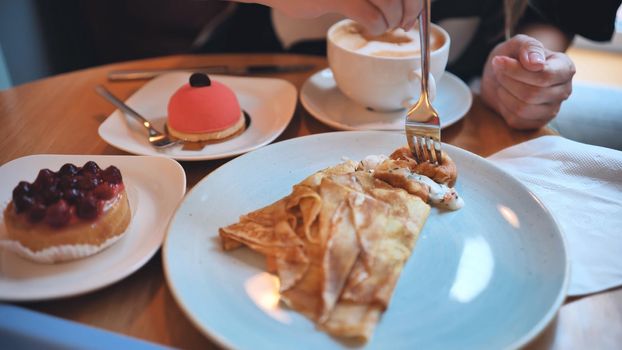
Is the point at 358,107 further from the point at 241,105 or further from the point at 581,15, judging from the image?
the point at 581,15

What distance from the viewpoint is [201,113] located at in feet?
4.15

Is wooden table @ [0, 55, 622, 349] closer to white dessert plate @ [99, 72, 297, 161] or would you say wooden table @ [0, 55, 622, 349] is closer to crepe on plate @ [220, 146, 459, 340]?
white dessert plate @ [99, 72, 297, 161]

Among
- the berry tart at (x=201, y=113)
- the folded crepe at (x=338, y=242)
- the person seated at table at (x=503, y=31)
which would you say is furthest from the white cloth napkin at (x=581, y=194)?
the berry tart at (x=201, y=113)

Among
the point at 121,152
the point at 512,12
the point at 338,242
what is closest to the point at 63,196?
the point at 121,152

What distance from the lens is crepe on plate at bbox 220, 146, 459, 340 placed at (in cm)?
77

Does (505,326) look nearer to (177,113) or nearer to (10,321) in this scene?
(10,321)

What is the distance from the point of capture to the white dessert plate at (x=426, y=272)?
722 millimetres

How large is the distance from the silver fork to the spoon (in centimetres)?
61

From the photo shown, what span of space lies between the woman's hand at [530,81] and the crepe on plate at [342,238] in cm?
40

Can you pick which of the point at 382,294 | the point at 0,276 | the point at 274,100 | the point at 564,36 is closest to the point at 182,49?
the point at 274,100

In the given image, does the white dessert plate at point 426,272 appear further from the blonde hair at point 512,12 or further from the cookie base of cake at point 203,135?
the blonde hair at point 512,12

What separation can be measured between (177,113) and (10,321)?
27.1 inches

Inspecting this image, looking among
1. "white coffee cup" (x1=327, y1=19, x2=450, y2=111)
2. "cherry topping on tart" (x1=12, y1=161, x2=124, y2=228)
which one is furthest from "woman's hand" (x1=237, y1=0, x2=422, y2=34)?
"cherry topping on tart" (x1=12, y1=161, x2=124, y2=228)

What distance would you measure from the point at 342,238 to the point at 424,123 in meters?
0.43
